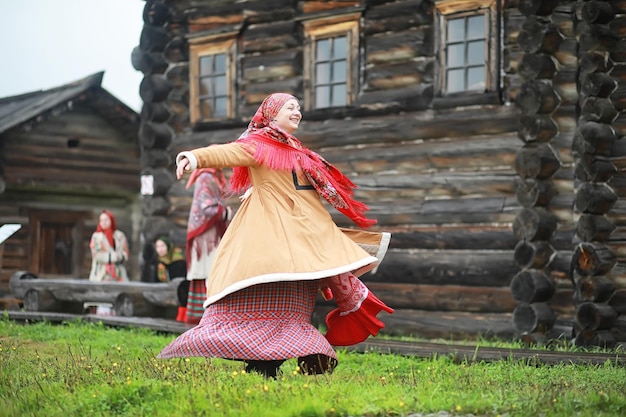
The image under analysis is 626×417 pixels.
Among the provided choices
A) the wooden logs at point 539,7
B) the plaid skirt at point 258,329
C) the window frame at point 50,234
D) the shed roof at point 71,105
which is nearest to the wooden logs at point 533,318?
the wooden logs at point 539,7

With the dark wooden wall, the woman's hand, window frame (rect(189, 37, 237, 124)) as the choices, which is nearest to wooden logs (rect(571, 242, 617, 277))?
the woman's hand

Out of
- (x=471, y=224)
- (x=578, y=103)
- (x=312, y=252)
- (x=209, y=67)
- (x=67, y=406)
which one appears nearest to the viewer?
(x=67, y=406)

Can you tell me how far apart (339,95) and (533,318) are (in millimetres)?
3974

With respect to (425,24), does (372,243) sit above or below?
below

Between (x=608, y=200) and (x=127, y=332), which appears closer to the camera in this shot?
(x=608, y=200)

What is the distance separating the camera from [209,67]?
1452cm

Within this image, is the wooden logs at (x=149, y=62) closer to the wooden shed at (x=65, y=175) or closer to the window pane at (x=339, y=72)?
the window pane at (x=339, y=72)

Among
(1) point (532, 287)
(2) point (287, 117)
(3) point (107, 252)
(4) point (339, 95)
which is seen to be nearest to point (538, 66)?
(1) point (532, 287)

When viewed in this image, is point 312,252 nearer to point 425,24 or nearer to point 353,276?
point 353,276

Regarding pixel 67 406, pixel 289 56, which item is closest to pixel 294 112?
pixel 67 406

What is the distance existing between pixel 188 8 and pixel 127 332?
5399 mm

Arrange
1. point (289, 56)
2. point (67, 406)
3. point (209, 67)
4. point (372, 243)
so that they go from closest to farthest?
point (67, 406), point (372, 243), point (289, 56), point (209, 67)

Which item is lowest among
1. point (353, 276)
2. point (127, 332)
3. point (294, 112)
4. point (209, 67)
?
point (127, 332)

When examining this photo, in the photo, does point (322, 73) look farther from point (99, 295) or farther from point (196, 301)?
point (99, 295)
